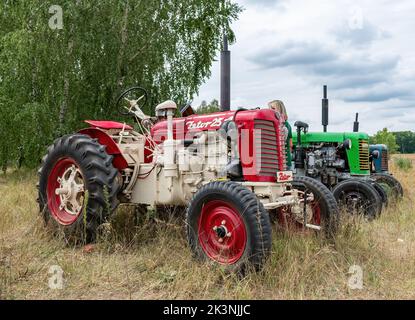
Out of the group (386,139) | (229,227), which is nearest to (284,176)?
(229,227)

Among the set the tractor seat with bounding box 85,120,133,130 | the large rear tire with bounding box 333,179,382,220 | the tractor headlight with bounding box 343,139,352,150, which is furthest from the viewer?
the tractor headlight with bounding box 343,139,352,150

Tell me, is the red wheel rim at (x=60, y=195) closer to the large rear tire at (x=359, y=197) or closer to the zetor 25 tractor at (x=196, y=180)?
the zetor 25 tractor at (x=196, y=180)

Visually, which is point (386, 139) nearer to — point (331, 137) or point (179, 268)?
point (331, 137)

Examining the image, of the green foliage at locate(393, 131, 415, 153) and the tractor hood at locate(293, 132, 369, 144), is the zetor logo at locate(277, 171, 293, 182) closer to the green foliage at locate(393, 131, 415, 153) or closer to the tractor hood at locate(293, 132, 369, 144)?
the tractor hood at locate(293, 132, 369, 144)

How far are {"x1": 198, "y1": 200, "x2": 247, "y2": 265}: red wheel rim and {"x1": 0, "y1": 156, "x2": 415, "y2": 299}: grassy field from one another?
17cm

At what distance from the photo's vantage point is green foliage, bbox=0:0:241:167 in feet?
39.2

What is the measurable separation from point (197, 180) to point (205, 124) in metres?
0.63

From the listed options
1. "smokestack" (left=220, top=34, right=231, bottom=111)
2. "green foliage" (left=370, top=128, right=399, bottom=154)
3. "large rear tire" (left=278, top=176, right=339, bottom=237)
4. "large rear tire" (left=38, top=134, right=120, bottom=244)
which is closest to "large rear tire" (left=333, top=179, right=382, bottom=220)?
"large rear tire" (left=278, top=176, right=339, bottom=237)

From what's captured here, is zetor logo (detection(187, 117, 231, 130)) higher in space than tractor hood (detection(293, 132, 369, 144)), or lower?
lower

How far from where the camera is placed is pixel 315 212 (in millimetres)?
5008

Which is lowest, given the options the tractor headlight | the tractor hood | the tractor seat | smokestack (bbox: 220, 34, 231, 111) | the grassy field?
the grassy field

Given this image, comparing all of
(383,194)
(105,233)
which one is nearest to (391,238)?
(383,194)
